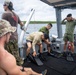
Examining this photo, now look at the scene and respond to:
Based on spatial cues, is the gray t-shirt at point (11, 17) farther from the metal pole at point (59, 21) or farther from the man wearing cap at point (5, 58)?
the metal pole at point (59, 21)

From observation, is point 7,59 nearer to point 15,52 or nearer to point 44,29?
point 15,52

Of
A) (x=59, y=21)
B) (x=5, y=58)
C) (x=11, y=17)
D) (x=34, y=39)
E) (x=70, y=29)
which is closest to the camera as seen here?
(x=5, y=58)

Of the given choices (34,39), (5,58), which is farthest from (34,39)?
(5,58)

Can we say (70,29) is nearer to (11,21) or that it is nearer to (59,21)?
(59,21)

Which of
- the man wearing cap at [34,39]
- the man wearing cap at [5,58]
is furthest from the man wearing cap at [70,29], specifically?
the man wearing cap at [5,58]

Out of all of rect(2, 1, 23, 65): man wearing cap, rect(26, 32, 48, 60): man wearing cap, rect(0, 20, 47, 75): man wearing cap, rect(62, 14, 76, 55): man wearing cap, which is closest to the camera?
rect(0, 20, 47, 75): man wearing cap

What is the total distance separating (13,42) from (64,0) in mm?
3162

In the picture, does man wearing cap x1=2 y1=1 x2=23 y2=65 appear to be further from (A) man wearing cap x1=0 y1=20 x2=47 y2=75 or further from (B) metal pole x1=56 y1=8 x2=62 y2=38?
(B) metal pole x1=56 y1=8 x2=62 y2=38

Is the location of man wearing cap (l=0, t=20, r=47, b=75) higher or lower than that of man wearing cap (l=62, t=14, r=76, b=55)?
higher

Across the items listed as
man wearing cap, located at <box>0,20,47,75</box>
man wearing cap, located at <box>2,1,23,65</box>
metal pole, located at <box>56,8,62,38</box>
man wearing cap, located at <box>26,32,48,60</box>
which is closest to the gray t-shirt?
man wearing cap, located at <box>2,1,23,65</box>

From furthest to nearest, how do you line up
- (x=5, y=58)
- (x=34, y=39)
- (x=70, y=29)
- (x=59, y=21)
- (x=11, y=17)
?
(x=59, y=21) → (x=70, y=29) → (x=34, y=39) → (x=11, y=17) → (x=5, y=58)

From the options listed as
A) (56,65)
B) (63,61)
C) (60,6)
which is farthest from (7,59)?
(60,6)

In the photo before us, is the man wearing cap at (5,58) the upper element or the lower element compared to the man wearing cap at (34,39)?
upper

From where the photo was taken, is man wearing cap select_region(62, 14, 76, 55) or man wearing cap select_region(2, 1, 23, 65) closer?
man wearing cap select_region(2, 1, 23, 65)
